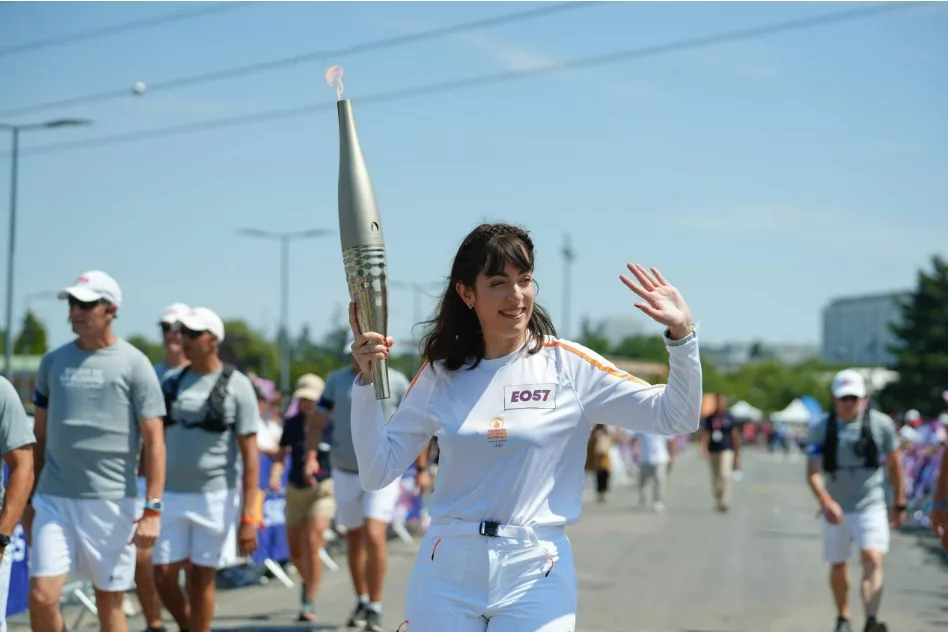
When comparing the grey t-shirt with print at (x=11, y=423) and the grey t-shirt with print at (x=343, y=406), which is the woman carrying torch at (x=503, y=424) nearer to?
the grey t-shirt with print at (x=11, y=423)

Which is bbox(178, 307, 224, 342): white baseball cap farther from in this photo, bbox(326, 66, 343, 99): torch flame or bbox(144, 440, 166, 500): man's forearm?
bbox(326, 66, 343, 99): torch flame

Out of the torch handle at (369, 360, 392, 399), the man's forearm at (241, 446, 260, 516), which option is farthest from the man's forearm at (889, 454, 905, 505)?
the torch handle at (369, 360, 392, 399)

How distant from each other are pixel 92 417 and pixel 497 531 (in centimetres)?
335

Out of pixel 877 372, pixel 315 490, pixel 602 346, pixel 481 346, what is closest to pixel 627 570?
pixel 315 490

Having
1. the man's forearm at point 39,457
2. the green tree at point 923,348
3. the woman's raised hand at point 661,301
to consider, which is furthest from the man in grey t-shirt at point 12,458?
the green tree at point 923,348

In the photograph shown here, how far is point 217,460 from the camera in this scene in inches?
319

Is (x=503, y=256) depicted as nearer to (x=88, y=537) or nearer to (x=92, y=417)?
(x=92, y=417)

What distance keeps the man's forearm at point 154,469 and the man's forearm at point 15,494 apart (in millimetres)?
1221

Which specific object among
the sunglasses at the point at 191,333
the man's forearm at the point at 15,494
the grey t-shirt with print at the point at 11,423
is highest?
the sunglasses at the point at 191,333

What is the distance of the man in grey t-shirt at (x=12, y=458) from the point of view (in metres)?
5.61

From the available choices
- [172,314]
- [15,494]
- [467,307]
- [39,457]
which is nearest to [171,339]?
[172,314]

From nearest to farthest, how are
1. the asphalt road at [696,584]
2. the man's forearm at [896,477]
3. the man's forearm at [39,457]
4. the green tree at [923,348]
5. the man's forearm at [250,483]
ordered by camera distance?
the man's forearm at [39,457] < the man's forearm at [250,483] < the man's forearm at [896,477] < the asphalt road at [696,584] < the green tree at [923,348]

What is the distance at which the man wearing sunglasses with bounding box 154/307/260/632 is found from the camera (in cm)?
799

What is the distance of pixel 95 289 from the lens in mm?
6945
